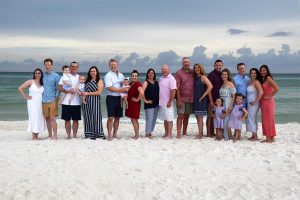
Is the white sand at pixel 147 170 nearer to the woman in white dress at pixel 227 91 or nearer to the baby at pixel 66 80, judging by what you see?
the woman in white dress at pixel 227 91

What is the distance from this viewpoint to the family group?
8.66 metres

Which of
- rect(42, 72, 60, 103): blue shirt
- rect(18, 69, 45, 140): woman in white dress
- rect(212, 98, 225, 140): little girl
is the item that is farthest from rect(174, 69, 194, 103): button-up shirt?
rect(18, 69, 45, 140): woman in white dress

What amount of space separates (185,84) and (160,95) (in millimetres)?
619

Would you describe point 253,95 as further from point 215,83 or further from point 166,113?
point 166,113

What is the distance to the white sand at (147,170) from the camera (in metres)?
5.70

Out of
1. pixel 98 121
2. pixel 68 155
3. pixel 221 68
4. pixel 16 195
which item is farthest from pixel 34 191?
pixel 221 68

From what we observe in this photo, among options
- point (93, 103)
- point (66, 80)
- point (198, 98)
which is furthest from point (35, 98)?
point (198, 98)

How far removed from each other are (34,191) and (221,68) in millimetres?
5144

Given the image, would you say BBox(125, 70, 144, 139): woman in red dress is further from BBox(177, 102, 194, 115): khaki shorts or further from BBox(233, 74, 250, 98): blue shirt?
BBox(233, 74, 250, 98): blue shirt

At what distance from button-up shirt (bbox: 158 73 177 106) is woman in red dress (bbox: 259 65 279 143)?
1.97 metres

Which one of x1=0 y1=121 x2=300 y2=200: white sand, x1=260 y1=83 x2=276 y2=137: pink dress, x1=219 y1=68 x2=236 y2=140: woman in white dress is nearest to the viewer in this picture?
x1=0 y1=121 x2=300 y2=200: white sand

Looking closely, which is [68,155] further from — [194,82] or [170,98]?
[194,82]

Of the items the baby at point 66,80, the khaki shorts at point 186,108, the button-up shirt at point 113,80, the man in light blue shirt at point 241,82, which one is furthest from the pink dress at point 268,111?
the baby at point 66,80

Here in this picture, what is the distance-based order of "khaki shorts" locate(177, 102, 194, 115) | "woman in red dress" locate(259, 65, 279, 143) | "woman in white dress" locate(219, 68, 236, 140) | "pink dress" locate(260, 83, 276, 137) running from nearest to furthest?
"woman in red dress" locate(259, 65, 279, 143) → "pink dress" locate(260, 83, 276, 137) → "woman in white dress" locate(219, 68, 236, 140) → "khaki shorts" locate(177, 102, 194, 115)
